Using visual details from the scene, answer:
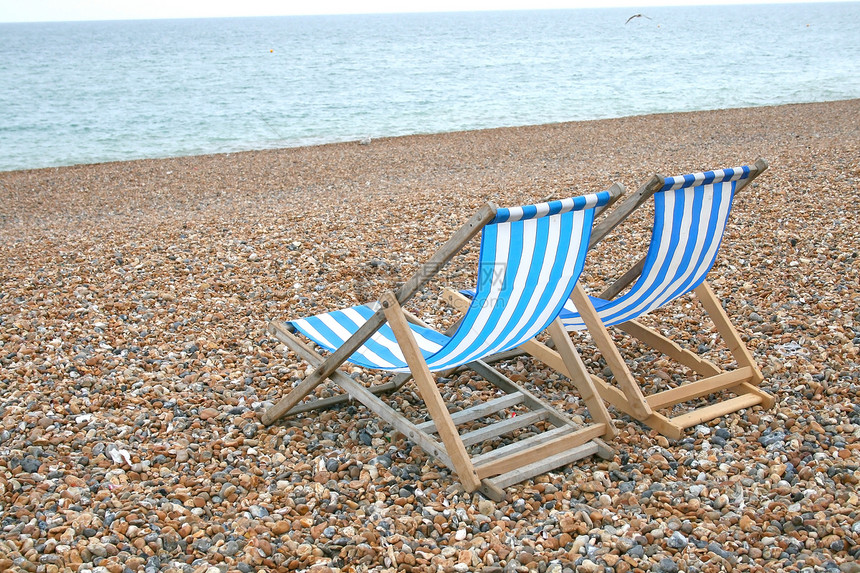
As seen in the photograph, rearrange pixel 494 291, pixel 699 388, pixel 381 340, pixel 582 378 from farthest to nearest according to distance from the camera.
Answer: pixel 381 340
pixel 699 388
pixel 582 378
pixel 494 291

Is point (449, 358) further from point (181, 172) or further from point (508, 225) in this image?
point (181, 172)

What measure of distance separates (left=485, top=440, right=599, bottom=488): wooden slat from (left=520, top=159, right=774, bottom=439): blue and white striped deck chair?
35 cm

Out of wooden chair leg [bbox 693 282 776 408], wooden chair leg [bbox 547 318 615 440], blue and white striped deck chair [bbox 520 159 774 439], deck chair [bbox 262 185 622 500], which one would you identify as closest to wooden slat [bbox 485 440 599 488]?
deck chair [bbox 262 185 622 500]

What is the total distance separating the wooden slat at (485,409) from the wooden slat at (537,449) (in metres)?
0.26

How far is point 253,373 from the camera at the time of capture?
368 centimetres

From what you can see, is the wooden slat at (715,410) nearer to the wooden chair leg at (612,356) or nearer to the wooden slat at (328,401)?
the wooden chair leg at (612,356)

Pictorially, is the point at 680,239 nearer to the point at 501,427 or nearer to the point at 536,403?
the point at 536,403

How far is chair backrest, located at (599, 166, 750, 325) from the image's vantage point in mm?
2990

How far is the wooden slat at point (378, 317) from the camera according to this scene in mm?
2369

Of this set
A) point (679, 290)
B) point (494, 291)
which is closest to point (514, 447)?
point (494, 291)

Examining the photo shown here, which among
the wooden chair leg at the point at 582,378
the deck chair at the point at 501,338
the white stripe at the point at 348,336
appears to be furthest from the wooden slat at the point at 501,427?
the white stripe at the point at 348,336

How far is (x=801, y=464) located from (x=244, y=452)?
2.13 meters

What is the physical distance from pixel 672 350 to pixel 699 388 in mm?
336

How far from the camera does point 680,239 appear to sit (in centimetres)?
308
